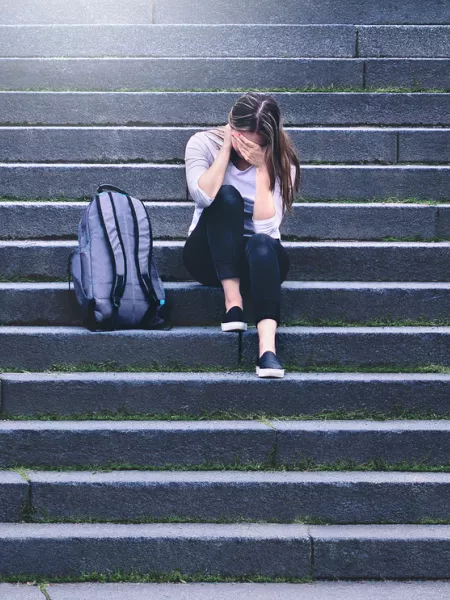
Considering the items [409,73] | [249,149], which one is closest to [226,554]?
[249,149]

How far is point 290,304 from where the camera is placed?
4578 mm

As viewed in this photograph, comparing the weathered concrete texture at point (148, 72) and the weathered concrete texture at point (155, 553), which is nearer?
the weathered concrete texture at point (155, 553)

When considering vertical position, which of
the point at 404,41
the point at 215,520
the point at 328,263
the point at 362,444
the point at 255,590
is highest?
the point at 404,41

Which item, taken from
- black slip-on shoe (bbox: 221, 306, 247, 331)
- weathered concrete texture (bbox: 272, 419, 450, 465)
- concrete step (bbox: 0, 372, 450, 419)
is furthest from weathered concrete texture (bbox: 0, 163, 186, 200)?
weathered concrete texture (bbox: 272, 419, 450, 465)

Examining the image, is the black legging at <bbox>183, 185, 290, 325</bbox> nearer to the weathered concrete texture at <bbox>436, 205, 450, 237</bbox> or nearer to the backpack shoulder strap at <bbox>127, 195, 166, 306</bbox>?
the backpack shoulder strap at <bbox>127, 195, 166, 306</bbox>

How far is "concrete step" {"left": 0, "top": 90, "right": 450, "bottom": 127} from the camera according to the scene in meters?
5.79

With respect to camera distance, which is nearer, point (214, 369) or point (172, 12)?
point (214, 369)

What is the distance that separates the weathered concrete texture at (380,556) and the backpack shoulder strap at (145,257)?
1.40 m

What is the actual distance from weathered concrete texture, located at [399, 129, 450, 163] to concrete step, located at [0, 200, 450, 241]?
55 centimetres

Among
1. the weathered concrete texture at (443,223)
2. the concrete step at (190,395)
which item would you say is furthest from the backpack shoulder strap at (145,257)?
the weathered concrete texture at (443,223)

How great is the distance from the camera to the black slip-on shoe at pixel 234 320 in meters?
4.31

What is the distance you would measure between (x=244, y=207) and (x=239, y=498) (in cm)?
154

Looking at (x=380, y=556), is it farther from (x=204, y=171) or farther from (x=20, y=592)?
(x=204, y=171)

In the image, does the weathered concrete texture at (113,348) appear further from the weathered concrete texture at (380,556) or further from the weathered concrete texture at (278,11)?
the weathered concrete texture at (278,11)
